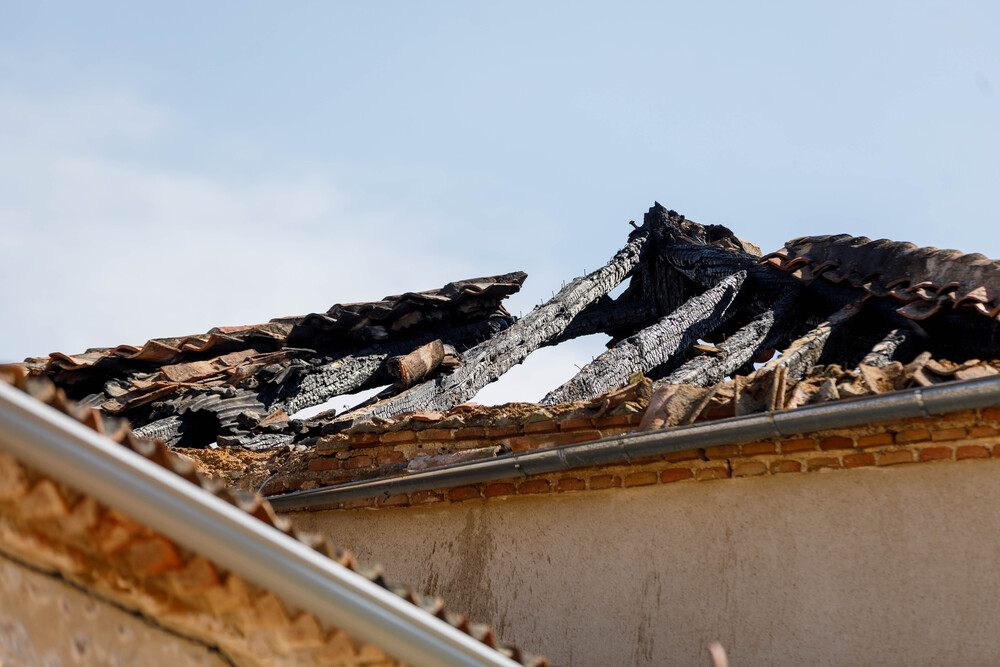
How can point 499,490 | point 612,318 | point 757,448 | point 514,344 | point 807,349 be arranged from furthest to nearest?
point 612,318 → point 514,344 → point 807,349 → point 499,490 → point 757,448

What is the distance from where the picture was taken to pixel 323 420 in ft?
24.3

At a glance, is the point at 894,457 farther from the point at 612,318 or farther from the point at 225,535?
the point at 612,318

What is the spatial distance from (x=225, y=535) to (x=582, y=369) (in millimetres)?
4861

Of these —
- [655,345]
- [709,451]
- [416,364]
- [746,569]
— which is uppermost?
[655,345]

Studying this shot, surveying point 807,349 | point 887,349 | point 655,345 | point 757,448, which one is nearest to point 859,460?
point 757,448

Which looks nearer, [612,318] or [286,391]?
[286,391]

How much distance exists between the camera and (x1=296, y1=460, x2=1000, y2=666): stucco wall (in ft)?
13.5

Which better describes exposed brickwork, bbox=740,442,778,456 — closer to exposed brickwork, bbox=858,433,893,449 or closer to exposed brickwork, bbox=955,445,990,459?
exposed brickwork, bbox=858,433,893,449

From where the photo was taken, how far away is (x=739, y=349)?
7.41 m

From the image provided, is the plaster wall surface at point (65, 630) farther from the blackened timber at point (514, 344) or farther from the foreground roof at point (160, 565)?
the blackened timber at point (514, 344)

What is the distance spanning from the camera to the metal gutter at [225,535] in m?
2.15

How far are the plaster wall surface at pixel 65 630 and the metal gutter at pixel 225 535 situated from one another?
0.39 m

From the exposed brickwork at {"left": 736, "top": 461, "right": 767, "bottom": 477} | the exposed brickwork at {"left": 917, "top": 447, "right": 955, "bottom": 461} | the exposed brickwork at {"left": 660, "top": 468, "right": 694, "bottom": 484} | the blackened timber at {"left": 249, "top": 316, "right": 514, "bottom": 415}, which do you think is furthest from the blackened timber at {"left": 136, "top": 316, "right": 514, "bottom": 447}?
the exposed brickwork at {"left": 917, "top": 447, "right": 955, "bottom": 461}

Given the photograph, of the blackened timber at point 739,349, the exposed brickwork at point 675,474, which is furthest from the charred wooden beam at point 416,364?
the exposed brickwork at point 675,474
